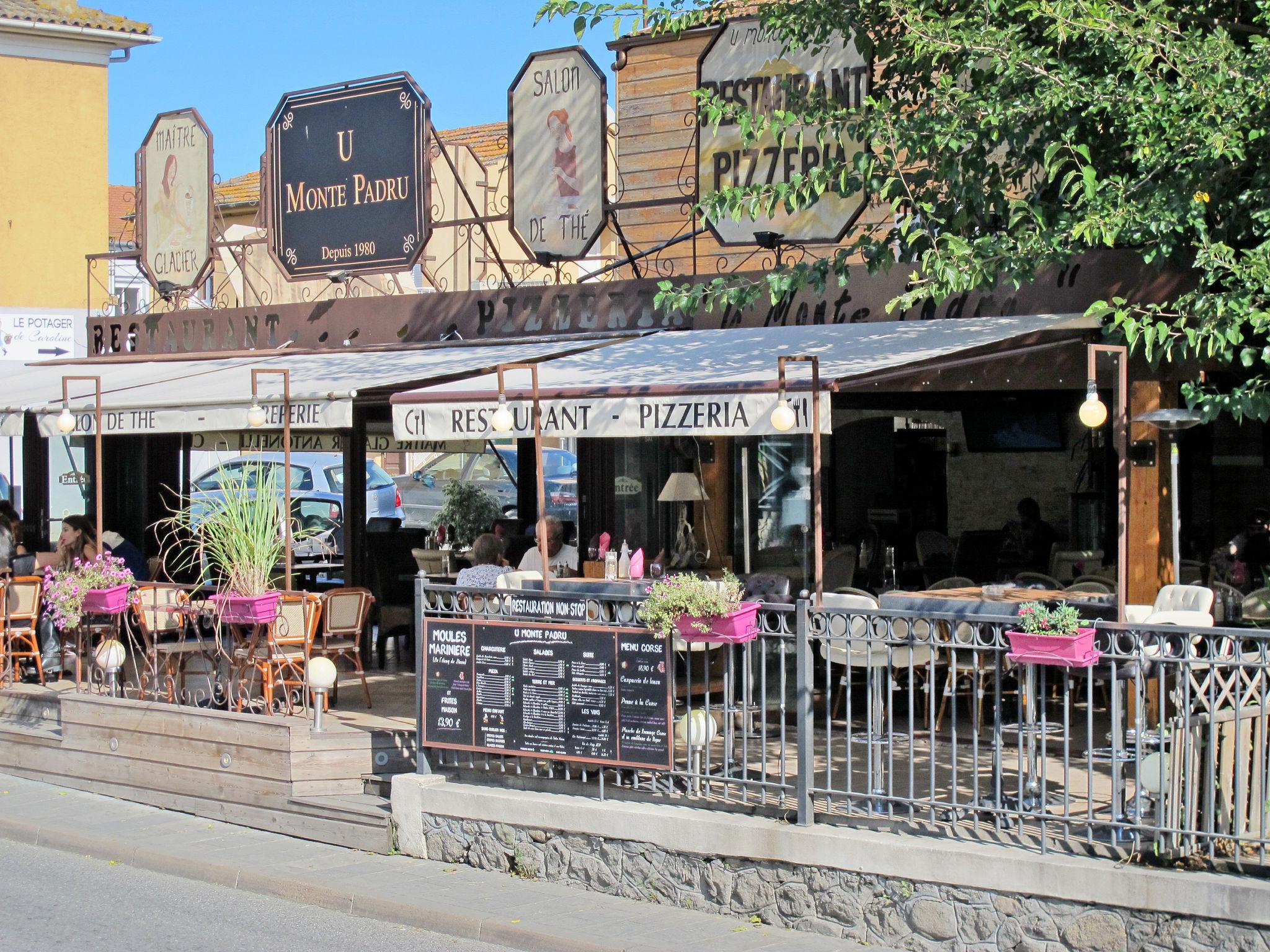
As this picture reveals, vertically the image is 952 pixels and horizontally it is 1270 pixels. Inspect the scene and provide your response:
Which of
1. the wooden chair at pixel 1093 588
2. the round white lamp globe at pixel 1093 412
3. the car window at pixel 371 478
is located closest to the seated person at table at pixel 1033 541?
the wooden chair at pixel 1093 588

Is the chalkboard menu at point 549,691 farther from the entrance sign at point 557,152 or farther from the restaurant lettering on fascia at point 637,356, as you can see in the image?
the entrance sign at point 557,152

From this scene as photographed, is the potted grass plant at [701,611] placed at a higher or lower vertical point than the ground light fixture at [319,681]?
higher

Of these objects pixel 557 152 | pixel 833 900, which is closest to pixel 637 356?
pixel 557 152

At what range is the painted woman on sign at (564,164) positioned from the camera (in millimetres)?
12242

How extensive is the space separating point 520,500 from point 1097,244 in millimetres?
8561

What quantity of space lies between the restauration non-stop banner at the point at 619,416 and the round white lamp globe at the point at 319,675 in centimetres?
147

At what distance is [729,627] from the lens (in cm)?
699

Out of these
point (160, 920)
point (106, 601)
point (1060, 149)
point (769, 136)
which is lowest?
point (160, 920)

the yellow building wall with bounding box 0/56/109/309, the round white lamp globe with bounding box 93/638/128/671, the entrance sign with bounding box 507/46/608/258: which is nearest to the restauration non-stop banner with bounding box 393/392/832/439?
the round white lamp globe with bounding box 93/638/128/671

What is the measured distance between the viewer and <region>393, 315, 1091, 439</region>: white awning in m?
7.89

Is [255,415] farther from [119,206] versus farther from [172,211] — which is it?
[119,206]

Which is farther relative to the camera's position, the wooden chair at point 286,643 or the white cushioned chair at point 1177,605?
the wooden chair at point 286,643

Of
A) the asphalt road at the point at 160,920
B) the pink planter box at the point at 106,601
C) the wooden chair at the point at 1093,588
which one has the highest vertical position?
the wooden chair at the point at 1093,588

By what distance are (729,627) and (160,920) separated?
3.13 metres
